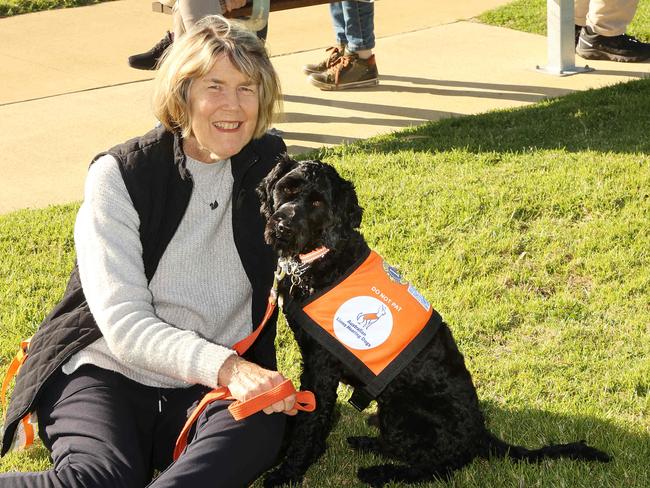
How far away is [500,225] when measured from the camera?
5793mm

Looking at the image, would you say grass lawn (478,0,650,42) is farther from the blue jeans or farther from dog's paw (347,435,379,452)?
dog's paw (347,435,379,452)

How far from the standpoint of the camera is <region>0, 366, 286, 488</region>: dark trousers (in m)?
3.12

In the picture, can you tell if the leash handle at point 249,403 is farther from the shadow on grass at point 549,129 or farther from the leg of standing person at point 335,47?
the leg of standing person at point 335,47


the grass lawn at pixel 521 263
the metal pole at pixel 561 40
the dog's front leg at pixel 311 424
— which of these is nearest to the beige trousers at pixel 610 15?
the metal pole at pixel 561 40

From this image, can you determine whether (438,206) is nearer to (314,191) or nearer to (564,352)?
(564,352)

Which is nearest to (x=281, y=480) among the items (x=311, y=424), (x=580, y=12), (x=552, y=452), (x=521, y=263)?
(x=311, y=424)

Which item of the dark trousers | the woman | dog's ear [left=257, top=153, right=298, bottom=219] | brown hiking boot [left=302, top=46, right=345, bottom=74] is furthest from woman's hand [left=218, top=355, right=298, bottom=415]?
brown hiking boot [left=302, top=46, right=345, bottom=74]

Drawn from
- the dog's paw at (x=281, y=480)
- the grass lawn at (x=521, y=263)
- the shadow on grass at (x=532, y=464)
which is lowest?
the grass lawn at (x=521, y=263)

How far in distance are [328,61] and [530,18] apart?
3193 mm

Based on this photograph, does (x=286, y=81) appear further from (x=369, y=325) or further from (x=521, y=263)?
(x=369, y=325)

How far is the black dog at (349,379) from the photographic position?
355cm

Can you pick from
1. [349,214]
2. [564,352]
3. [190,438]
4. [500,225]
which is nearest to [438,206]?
[500,225]

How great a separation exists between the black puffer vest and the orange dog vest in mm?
322

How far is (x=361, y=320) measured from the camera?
3596 mm
